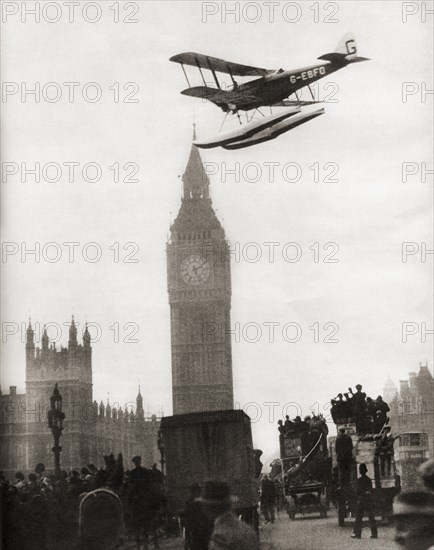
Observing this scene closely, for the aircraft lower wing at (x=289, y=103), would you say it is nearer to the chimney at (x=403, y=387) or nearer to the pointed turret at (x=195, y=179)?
the pointed turret at (x=195, y=179)

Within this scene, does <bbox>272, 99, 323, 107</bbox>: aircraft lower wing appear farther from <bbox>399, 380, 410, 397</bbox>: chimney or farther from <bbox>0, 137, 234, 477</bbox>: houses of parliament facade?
<bbox>399, 380, 410, 397</bbox>: chimney

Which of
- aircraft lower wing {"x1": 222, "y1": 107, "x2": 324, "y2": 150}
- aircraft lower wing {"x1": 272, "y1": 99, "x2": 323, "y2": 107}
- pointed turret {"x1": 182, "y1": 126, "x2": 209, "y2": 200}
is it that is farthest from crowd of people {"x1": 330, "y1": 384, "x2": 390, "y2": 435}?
aircraft lower wing {"x1": 272, "y1": 99, "x2": 323, "y2": 107}

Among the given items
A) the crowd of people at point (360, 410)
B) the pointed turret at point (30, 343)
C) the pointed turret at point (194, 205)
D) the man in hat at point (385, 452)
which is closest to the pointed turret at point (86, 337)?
the pointed turret at point (30, 343)

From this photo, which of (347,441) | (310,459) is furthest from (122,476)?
(310,459)

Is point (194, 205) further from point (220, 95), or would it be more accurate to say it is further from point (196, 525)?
point (196, 525)

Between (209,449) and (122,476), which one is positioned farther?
(209,449)

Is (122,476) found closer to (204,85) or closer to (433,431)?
(204,85)

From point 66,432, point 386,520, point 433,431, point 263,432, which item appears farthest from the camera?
point 66,432
